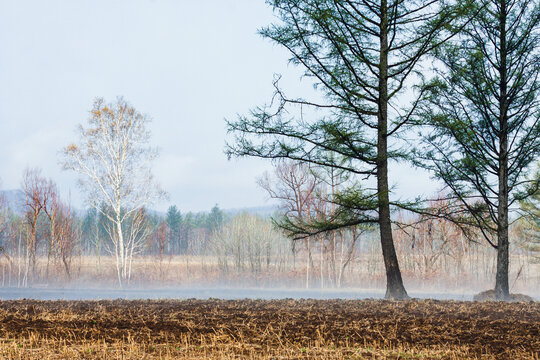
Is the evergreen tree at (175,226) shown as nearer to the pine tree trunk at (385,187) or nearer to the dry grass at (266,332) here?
the pine tree trunk at (385,187)

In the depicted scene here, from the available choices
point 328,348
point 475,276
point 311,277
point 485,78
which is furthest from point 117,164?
point 475,276

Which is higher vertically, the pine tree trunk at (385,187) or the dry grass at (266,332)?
the pine tree trunk at (385,187)

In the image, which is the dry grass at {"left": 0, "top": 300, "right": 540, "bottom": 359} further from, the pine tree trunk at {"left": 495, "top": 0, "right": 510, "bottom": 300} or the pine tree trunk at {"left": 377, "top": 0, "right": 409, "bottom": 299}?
the pine tree trunk at {"left": 495, "top": 0, "right": 510, "bottom": 300}

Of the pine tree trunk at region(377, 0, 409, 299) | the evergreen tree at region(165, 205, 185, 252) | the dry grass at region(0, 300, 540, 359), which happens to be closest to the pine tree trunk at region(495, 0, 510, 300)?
the pine tree trunk at region(377, 0, 409, 299)

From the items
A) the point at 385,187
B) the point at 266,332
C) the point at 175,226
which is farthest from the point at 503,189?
the point at 175,226

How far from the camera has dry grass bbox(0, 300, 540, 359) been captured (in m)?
5.52

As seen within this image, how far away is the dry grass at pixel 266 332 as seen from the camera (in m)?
5.52

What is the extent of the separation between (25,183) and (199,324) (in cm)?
2343

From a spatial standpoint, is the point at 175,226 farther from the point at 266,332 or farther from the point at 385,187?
the point at 266,332

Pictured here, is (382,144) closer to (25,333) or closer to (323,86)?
(323,86)

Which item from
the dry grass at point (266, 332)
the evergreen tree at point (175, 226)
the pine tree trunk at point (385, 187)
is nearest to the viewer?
the dry grass at point (266, 332)

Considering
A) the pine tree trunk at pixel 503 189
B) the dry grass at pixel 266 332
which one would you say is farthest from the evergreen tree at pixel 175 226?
the dry grass at pixel 266 332

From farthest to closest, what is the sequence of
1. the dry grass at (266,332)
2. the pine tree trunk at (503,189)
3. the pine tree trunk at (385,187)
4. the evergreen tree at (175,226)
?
1. the evergreen tree at (175,226)
2. the pine tree trunk at (503,189)
3. the pine tree trunk at (385,187)
4. the dry grass at (266,332)

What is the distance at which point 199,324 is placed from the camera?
738cm
